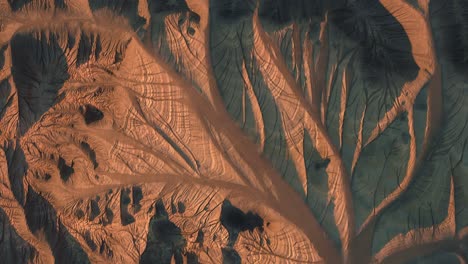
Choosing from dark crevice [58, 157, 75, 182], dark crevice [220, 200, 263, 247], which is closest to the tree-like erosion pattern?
dark crevice [220, 200, 263, 247]

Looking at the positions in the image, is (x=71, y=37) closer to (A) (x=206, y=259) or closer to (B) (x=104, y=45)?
(B) (x=104, y=45)

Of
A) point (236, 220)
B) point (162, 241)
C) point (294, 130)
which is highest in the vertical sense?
point (294, 130)

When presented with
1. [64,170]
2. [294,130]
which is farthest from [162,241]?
[294,130]

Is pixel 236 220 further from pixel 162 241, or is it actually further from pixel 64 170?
pixel 64 170

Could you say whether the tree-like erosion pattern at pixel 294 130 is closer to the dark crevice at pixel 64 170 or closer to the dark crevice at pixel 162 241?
the dark crevice at pixel 162 241

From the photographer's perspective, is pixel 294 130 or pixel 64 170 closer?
pixel 294 130

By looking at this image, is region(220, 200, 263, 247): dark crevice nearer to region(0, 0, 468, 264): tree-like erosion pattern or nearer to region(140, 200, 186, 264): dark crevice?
region(0, 0, 468, 264): tree-like erosion pattern

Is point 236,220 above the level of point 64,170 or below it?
below

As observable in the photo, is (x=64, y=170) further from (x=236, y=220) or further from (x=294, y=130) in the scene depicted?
(x=294, y=130)

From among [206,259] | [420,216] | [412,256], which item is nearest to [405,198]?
[420,216]

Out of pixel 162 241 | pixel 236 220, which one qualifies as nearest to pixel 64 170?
pixel 162 241
